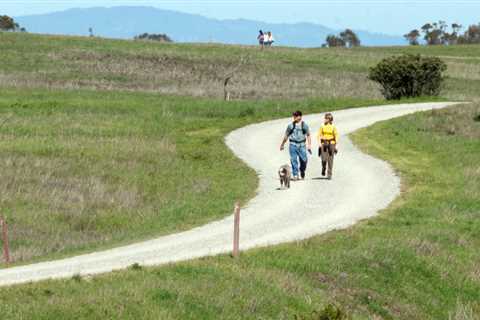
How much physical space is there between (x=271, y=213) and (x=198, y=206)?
2.49 meters

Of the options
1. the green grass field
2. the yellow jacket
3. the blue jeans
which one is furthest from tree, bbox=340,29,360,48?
the blue jeans

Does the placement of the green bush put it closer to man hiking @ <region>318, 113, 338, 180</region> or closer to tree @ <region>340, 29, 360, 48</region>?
man hiking @ <region>318, 113, 338, 180</region>

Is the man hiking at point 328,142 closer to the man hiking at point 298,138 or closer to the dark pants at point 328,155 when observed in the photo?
the dark pants at point 328,155

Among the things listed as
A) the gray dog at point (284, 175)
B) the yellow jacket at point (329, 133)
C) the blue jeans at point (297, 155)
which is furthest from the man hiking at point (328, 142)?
the gray dog at point (284, 175)

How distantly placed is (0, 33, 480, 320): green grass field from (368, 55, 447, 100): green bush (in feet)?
12.7

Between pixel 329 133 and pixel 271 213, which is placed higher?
pixel 329 133

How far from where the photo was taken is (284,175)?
2658 cm

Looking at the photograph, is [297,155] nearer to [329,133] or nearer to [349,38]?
[329,133]

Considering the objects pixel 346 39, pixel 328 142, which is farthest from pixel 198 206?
pixel 346 39

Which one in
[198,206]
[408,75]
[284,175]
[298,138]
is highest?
[298,138]

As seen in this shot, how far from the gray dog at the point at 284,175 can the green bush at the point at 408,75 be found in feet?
84.1

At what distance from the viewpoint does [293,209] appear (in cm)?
2403

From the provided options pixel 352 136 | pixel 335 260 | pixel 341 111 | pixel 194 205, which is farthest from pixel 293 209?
pixel 341 111

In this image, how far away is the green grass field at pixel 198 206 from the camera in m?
15.7
